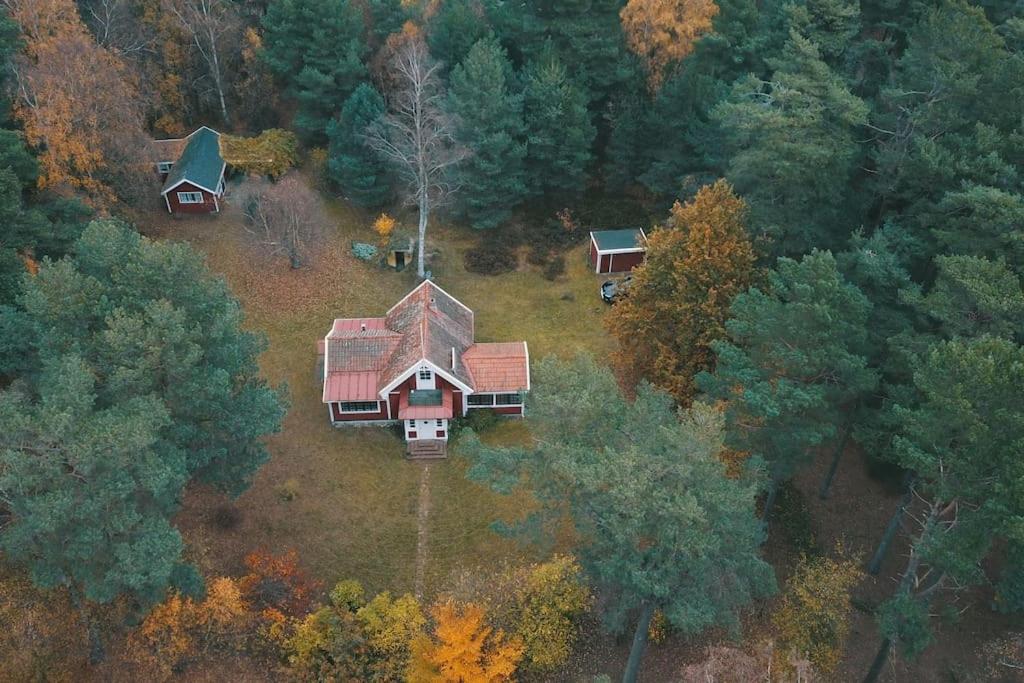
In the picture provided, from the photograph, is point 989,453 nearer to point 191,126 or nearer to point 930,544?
point 930,544

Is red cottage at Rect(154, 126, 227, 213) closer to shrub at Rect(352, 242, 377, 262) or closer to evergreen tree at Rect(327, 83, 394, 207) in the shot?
evergreen tree at Rect(327, 83, 394, 207)

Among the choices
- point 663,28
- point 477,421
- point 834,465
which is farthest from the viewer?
point 663,28

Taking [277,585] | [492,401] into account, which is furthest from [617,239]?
Result: [277,585]

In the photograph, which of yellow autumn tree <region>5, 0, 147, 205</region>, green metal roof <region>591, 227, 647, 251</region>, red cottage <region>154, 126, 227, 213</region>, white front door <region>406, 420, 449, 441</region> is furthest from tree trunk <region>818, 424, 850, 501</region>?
red cottage <region>154, 126, 227, 213</region>

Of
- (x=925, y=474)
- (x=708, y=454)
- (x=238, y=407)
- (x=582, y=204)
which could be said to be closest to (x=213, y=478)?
(x=238, y=407)

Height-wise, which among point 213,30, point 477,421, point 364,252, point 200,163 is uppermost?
point 213,30

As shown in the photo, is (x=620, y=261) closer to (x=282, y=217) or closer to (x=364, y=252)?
(x=364, y=252)
